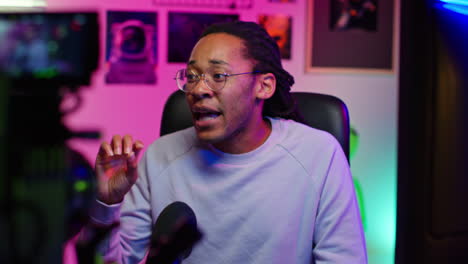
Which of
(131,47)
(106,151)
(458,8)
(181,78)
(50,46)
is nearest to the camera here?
(50,46)

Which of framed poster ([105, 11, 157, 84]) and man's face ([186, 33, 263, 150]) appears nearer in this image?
man's face ([186, 33, 263, 150])

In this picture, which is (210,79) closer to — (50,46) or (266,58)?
(266,58)

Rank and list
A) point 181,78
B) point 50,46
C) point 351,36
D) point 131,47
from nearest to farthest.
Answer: point 50,46
point 181,78
point 131,47
point 351,36

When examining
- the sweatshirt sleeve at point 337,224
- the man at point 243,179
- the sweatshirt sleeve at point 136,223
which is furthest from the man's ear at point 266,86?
the sweatshirt sleeve at point 136,223

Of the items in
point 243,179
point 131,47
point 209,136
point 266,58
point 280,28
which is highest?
point 280,28

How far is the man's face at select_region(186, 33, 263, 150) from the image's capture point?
983mm

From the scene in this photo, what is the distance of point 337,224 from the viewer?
0.94 m

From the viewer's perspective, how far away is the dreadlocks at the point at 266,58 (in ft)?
3.49

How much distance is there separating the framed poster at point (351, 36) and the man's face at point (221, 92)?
0.88m

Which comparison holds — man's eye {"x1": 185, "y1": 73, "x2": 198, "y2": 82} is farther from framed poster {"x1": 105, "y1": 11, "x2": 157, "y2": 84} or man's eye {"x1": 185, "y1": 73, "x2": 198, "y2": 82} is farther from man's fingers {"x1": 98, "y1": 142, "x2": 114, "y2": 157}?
framed poster {"x1": 105, "y1": 11, "x2": 157, "y2": 84}

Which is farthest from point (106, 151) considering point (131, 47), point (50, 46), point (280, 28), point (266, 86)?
point (280, 28)

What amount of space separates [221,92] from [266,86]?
0.16m

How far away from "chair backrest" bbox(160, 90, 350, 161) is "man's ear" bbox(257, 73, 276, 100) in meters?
0.12

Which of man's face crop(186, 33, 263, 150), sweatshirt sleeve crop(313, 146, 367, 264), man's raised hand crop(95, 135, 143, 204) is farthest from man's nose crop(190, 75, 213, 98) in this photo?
sweatshirt sleeve crop(313, 146, 367, 264)
